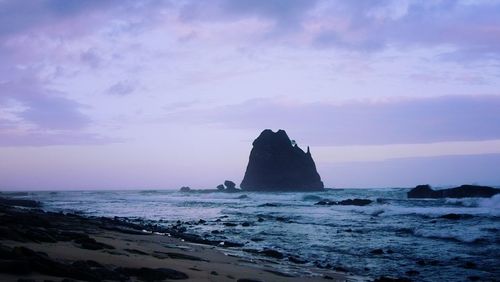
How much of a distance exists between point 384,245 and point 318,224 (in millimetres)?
9442

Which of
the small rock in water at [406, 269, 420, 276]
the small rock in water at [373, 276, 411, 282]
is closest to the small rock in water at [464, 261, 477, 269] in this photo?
the small rock in water at [406, 269, 420, 276]

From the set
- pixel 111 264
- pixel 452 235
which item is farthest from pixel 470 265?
pixel 111 264

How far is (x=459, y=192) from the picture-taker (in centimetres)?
5009

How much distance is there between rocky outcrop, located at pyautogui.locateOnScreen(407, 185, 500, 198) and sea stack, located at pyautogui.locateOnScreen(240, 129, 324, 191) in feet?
216

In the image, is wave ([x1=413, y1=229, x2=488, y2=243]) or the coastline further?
wave ([x1=413, y1=229, x2=488, y2=243])

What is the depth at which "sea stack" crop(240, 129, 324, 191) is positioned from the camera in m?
122

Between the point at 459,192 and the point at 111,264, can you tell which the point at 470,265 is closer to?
the point at 111,264

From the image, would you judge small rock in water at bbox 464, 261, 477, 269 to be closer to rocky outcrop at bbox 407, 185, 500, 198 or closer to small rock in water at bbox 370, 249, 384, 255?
small rock in water at bbox 370, 249, 384, 255

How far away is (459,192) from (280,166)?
7429 cm

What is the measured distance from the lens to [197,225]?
2847 centimetres

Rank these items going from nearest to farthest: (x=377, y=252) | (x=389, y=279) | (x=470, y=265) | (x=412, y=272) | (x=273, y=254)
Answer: (x=389, y=279) → (x=412, y=272) → (x=470, y=265) → (x=273, y=254) → (x=377, y=252)

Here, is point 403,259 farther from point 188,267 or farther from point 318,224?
point 318,224

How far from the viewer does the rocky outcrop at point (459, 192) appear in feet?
153

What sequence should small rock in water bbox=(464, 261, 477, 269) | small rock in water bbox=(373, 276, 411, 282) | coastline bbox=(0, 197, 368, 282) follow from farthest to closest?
small rock in water bbox=(464, 261, 477, 269) → small rock in water bbox=(373, 276, 411, 282) → coastline bbox=(0, 197, 368, 282)
